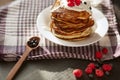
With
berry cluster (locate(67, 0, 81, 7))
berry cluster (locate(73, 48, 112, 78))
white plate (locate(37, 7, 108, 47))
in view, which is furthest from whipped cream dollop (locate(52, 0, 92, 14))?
berry cluster (locate(73, 48, 112, 78))

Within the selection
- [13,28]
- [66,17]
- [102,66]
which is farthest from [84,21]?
[13,28]

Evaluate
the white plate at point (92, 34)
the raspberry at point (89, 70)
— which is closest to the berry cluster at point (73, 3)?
the white plate at point (92, 34)

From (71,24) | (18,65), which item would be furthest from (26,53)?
(71,24)

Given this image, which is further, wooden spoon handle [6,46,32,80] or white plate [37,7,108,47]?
white plate [37,7,108,47]

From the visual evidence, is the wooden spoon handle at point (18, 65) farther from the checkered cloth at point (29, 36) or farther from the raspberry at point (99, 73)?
the raspberry at point (99, 73)

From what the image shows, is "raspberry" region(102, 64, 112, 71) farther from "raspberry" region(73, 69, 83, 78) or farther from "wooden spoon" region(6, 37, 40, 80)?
"wooden spoon" region(6, 37, 40, 80)
